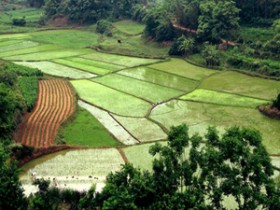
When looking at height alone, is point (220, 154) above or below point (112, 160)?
above

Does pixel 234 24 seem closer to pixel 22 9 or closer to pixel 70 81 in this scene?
pixel 70 81

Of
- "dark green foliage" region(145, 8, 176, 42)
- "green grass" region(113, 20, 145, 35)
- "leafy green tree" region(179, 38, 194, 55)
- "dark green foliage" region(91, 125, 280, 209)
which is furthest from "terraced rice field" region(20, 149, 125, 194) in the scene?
"green grass" region(113, 20, 145, 35)

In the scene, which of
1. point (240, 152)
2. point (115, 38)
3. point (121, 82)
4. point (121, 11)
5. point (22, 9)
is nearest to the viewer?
point (240, 152)

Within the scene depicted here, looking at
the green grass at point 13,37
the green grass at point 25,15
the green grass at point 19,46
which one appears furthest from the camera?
the green grass at point 25,15

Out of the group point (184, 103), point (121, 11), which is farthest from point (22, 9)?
point (184, 103)

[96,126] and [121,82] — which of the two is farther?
[121,82]

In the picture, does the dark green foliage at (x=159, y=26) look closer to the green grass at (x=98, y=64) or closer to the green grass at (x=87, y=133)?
the green grass at (x=98, y=64)

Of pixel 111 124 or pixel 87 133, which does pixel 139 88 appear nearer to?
pixel 111 124

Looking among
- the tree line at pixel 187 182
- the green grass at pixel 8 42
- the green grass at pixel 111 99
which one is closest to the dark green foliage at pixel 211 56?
the green grass at pixel 111 99
